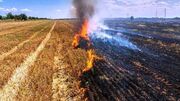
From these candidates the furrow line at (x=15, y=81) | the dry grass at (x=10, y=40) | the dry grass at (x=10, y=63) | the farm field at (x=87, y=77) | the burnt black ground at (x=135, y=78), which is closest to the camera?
the burnt black ground at (x=135, y=78)

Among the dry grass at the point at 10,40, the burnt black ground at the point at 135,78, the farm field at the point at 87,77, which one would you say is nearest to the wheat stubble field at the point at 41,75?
the farm field at the point at 87,77

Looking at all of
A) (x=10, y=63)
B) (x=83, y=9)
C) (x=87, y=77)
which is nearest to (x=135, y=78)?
(x=87, y=77)

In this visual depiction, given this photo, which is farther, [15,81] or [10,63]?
[10,63]

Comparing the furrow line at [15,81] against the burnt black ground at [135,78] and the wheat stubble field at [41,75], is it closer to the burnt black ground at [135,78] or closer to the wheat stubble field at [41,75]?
the wheat stubble field at [41,75]

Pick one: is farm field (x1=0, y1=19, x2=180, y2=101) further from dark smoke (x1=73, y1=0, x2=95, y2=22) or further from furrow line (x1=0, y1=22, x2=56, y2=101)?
dark smoke (x1=73, y1=0, x2=95, y2=22)

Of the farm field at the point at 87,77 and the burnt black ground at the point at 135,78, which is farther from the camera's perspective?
the farm field at the point at 87,77

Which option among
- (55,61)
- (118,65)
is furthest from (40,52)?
(118,65)

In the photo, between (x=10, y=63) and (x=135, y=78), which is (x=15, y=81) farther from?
(x=135, y=78)

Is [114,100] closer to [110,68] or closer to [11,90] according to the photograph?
[11,90]

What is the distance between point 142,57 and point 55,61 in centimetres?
744

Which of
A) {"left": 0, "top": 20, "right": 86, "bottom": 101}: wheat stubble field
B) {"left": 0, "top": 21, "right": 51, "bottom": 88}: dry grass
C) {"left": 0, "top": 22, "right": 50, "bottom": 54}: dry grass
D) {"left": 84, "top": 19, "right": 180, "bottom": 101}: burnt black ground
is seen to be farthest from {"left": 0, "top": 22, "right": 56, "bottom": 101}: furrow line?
{"left": 0, "top": 22, "right": 50, "bottom": 54}: dry grass

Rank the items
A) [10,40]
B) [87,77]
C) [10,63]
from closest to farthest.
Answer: [87,77] < [10,63] < [10,40]

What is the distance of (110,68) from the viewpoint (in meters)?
21.0

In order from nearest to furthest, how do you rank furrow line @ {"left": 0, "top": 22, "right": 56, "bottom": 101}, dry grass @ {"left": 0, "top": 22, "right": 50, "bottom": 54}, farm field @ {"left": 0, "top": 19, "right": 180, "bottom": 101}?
farm field @ {"left": 0, "top": 19, "right": 180, "bottom": 101}
furrow line @ {"left": 0, "top": 22, "right": 56, "bottom": 101}
dry grass @ {"left": 0, "top": 22, "right": 50, "bottom": 54}
